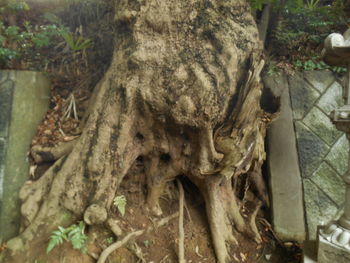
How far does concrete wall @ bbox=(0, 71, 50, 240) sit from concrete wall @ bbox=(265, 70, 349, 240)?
130 inches

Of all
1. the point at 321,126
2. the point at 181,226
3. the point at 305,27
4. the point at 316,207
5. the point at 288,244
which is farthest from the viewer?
the point at 305,27

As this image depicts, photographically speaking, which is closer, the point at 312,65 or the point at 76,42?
the point at 76,42

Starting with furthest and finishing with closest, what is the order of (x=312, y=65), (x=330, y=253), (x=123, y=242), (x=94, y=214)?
(x=312, y=65), (x=123, y=242), (x=94, y=214), (x=330, y=253)

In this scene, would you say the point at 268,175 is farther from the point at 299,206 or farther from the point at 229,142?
the point at 229,142

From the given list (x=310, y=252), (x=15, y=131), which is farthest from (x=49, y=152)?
(x=310, y=252)

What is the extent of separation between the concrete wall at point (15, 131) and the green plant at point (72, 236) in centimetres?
84

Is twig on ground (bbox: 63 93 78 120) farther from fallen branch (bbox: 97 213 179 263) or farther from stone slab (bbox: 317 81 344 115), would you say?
stone slab (bbox: 317 81 344 115)

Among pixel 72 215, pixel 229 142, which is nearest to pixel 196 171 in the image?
pixel 229 142

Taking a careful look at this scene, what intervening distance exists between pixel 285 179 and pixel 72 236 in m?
2.90

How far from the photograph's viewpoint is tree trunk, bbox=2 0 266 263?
2672mm

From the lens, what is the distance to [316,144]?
13.3ft

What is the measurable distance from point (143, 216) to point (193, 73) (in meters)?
1.70

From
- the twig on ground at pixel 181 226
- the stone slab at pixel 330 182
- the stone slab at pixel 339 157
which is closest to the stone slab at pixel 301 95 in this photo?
the stone slab at pixel 339 157

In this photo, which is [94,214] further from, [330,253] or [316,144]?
[316,144]
